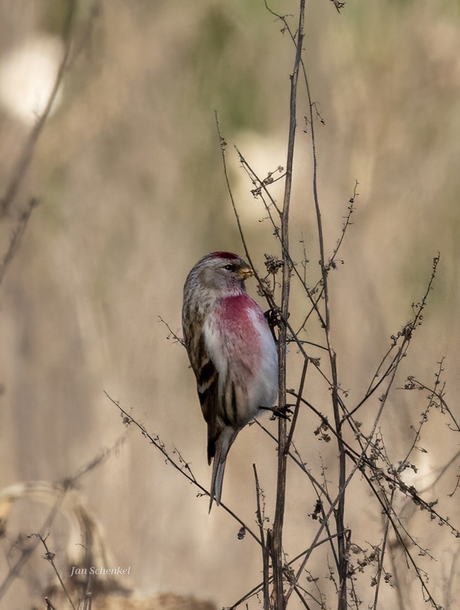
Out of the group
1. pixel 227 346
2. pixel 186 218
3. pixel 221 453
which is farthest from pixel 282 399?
pixel 186 218

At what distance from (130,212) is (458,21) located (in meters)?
1.67

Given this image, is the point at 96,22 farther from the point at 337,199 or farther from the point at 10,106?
the point at 337,199

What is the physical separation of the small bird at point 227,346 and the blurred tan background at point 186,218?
1.25 meters

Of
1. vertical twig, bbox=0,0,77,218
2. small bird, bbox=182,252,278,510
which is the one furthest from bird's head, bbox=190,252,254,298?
vertical twig, bbox=0,0,77,218

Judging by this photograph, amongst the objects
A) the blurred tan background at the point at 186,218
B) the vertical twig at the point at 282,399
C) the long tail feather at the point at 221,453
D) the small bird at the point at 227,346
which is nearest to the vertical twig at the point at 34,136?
the blurred tan background at the point at 186,218

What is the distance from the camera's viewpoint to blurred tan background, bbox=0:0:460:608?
296 centimetres

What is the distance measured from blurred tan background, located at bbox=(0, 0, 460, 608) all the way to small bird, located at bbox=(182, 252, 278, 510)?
1246mm

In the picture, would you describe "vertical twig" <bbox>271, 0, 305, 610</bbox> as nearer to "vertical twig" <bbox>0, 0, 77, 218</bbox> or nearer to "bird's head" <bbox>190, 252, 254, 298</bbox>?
"bird's head" <bbox>190, 252, 254, 298</bbox>

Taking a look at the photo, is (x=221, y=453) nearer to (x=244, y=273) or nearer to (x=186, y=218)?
(x=244, y=273)

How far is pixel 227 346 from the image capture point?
166cm

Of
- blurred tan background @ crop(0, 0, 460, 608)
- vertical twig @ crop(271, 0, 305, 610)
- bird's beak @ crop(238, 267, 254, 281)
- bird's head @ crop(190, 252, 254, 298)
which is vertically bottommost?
vertical twig @ crop(271, 0, 305, 610)

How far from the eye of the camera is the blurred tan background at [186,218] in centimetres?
296

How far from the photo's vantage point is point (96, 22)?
124 inches

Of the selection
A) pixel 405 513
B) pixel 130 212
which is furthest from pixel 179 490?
pixel 130 212
